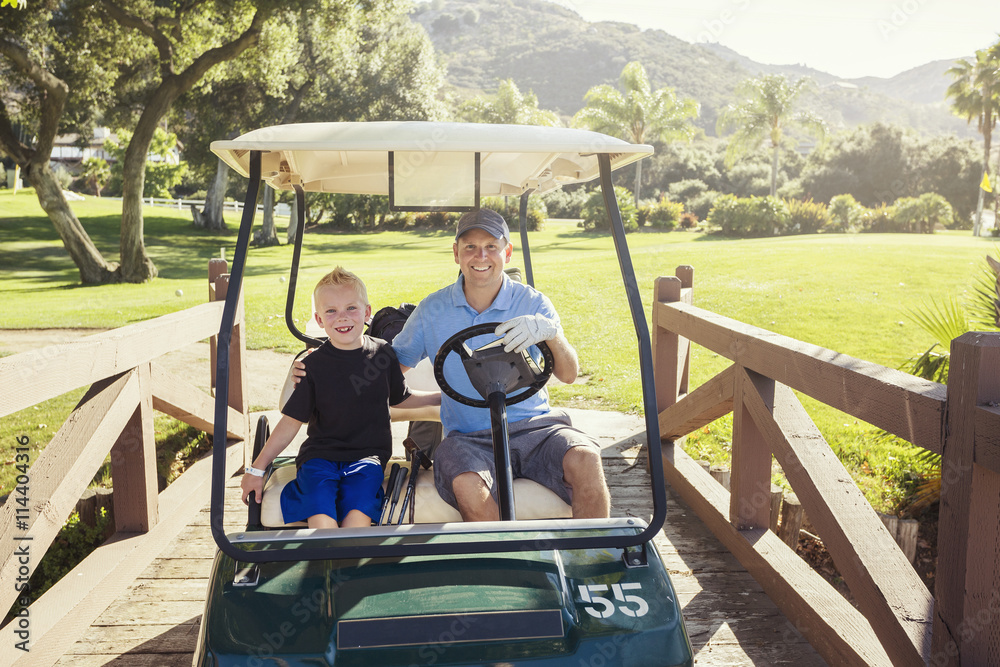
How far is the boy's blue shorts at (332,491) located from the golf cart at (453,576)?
405 millimetres

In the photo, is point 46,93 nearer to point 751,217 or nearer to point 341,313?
point 341,313

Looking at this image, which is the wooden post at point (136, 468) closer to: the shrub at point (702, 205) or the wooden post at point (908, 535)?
the wooden post at point (908, 535)

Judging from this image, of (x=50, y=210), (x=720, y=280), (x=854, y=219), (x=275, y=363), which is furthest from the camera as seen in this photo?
(x=854, y=219)

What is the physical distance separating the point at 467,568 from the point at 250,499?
2.83 feet

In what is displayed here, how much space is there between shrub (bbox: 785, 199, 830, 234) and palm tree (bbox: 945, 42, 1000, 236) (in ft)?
65.3

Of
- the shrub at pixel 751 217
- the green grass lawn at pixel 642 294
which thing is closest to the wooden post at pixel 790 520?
the green grass lawn at pixel 642 294

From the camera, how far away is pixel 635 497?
420cm

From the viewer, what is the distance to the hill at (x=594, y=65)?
135 m

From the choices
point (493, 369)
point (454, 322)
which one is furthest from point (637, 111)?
point (493, 369)

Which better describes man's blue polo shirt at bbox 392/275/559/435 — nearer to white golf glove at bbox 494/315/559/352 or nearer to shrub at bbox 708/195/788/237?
white golf glove at bbox 494/315/559/352

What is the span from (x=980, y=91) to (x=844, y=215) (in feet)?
75.3

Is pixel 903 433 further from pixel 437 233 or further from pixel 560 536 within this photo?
pixel 437 233

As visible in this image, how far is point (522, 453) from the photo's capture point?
2709 mm

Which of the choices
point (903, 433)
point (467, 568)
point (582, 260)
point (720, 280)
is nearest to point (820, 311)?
point (720, 280)
